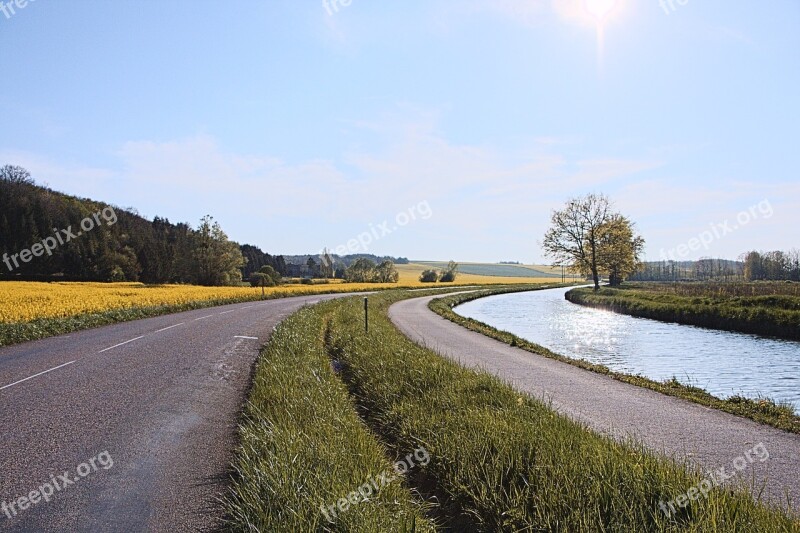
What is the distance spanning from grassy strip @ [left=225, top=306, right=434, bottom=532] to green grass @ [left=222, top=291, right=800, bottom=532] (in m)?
0.02

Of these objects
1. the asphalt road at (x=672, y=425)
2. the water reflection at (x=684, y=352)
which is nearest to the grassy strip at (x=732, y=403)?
the asphalt road at (x=672, y=425)

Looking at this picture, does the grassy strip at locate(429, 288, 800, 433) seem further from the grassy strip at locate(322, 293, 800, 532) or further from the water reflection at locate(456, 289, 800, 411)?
the grassy strip at locate(322, 293, 800, 532)

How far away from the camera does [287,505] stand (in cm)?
418

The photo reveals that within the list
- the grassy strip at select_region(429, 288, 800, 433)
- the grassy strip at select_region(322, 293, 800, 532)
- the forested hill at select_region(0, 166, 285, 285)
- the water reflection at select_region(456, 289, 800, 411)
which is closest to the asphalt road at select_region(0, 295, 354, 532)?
the grassy strip at select_region(322, 293, 800, 532)

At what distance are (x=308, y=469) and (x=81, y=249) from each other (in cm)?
7595

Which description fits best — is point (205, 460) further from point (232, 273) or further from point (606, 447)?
point (232, 273)

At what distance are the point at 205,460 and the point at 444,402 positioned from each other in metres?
3.37

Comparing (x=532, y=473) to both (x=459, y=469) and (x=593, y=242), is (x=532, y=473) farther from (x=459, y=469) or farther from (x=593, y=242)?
(x=593, y=242)

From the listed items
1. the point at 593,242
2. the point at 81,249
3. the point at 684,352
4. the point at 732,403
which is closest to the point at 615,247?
the point at 593,242

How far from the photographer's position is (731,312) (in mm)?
25141

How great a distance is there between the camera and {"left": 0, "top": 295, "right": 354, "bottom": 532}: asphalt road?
14.9 ft

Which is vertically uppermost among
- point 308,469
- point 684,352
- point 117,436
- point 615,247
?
point 615,247

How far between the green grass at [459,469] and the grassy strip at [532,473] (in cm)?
1

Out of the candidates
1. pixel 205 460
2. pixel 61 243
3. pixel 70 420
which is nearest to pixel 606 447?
pixel 205 460
